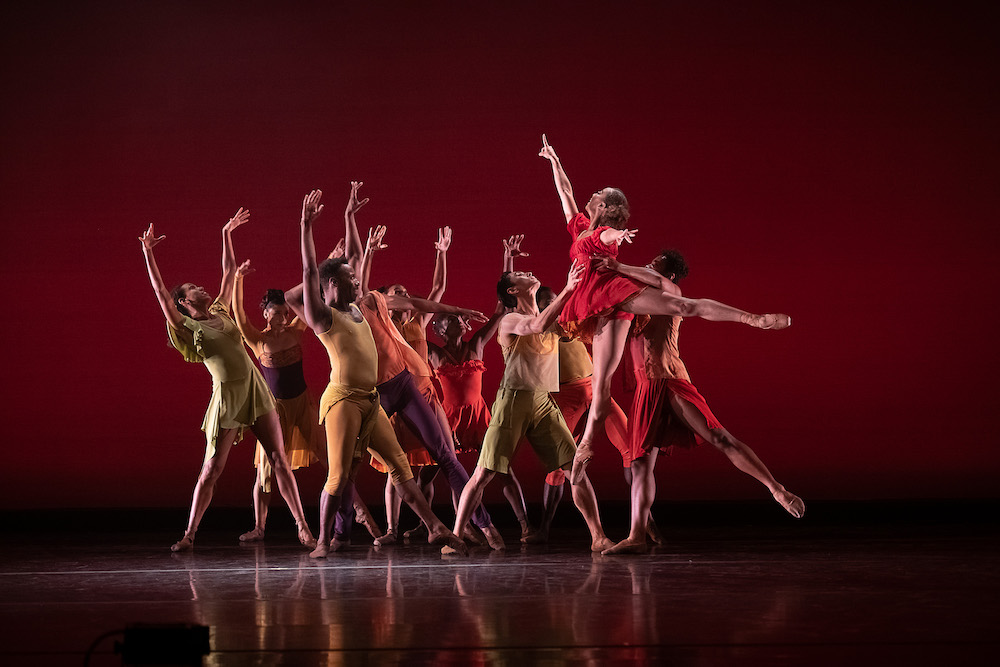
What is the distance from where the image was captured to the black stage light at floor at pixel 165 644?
2301 millimetres

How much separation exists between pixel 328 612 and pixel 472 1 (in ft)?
15.2

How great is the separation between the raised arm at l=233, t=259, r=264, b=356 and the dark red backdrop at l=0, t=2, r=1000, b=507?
105cm

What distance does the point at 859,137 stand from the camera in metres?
6.75

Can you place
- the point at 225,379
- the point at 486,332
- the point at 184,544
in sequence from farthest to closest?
the point at 486,332 → the point at 225,379 → the point at 184,544

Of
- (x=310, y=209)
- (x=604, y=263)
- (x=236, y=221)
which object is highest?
(x=236, y=221)

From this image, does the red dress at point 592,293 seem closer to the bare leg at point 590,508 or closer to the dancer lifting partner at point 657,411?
the dancer lifting partner at point 657,411

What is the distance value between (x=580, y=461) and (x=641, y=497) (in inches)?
14.7

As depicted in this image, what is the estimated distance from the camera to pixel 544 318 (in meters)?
4.70

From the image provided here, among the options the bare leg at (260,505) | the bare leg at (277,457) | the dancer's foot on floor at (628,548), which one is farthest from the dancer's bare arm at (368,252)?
the dancer's foot on floor at (628,548)

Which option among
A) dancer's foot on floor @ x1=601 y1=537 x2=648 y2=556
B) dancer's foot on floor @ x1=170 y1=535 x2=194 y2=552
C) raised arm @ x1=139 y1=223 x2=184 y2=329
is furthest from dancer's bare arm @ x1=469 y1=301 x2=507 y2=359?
dancer's foot on floor @ x1=170 y1=535 x2=194 y2=552

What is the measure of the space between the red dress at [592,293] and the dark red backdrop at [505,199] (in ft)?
6.71

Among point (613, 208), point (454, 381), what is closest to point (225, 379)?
point (454, 381)

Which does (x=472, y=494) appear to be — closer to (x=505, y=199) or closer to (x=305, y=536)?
(x=305, y=536)

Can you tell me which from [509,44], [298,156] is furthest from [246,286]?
[509,44]
